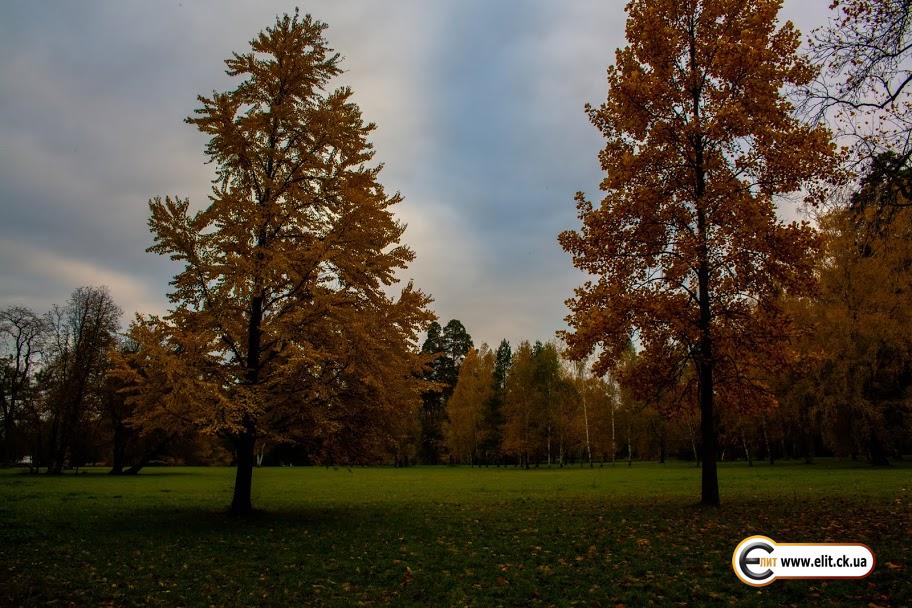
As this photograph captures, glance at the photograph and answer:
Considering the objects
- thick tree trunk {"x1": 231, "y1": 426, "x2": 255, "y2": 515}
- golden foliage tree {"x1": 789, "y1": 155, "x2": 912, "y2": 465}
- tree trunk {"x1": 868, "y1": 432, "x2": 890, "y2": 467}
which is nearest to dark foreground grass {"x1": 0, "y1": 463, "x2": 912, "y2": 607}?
→ thick tree trunk {"x1": 231, "y1": 426, "x2": 255, "y2": 515}

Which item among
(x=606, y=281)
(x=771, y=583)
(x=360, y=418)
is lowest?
(x=771, y=583)

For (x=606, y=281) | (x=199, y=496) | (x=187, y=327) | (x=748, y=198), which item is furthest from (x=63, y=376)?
(x=748, y=198)

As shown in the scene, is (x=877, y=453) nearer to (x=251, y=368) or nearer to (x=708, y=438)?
(x=708, y=438)

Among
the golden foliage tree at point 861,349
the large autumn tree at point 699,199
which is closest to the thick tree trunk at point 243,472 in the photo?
the large autumn tree at point 699,199

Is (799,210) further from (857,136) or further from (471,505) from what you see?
(471,505)

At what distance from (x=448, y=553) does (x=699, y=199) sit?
10.5 metres

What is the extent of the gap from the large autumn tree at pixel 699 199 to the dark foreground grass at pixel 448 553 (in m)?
3.74

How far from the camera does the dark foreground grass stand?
7.36m

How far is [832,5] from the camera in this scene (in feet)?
27.0

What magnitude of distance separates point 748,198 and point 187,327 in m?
14.2

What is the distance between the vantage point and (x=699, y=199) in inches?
546

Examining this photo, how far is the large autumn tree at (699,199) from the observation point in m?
13.3

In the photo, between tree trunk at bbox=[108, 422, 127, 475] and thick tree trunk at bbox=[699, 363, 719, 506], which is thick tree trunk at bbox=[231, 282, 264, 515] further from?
tree trunk at bbox=[108, 422, 127, 475]

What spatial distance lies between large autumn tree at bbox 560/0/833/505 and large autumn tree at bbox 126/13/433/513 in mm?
5290
